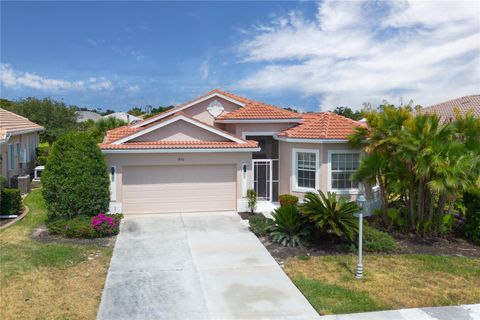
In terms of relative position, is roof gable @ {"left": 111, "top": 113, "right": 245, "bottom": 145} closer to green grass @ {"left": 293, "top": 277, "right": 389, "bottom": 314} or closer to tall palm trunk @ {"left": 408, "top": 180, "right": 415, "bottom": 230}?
tall palm trunk @ {"left": 408, "top": 180, "right": 415, "bottom": 230}

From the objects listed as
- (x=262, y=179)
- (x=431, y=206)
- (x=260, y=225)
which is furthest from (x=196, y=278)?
(x=262, y=179)

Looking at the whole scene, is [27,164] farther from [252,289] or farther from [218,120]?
[252,289]

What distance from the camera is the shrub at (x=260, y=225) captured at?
546 inches

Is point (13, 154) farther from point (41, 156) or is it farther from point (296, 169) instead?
point (296, 169)

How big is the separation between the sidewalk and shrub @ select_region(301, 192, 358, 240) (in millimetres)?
3607

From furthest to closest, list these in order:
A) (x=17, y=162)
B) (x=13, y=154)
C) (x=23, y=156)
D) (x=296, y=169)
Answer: (x=23, y=156) < (x=17, y=162) < (x=13, y=154) < (x=296, y=169)

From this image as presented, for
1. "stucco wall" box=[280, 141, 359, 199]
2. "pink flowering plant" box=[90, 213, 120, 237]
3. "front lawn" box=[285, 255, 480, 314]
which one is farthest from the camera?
"stucco wall" box=[280, 141, 359, 199]

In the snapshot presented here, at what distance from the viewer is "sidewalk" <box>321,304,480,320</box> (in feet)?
26.6

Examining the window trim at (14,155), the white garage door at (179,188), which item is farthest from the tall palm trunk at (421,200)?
the window trim at (14,155)

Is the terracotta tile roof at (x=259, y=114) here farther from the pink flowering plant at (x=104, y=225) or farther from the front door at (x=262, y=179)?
the pink flowering plant at (x=104, y=225)

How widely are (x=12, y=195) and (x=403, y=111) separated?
14.3 meters

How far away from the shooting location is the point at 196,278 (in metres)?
10.1

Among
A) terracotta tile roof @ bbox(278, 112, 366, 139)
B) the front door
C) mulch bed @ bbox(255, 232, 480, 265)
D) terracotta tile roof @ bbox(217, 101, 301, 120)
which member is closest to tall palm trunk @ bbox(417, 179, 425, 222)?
mulch bed @ bbox(255, 232, 480, 265)

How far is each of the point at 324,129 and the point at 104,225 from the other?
29.7 feet
